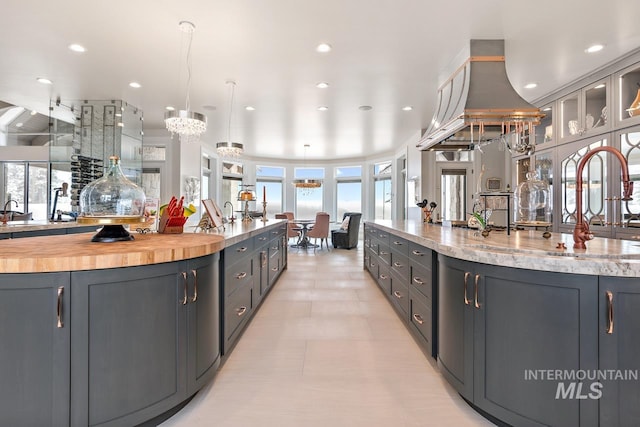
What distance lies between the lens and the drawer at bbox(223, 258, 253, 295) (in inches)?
93.4

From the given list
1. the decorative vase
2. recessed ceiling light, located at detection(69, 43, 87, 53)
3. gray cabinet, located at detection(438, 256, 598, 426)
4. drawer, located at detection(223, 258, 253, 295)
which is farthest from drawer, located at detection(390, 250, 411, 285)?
recessed ceiling light, located at detection(69, 43, 87, 53)

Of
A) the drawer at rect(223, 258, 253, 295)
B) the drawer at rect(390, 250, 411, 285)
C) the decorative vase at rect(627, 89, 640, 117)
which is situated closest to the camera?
the drawer at rect(223, 258, 253, 295)

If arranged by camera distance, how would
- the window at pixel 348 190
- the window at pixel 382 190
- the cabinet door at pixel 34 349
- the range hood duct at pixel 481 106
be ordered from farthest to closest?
the window at pixel 348 190, the window at pixel 382 190, the range hood duct at pixel 481 106, the cabinet door at pixel 34 349

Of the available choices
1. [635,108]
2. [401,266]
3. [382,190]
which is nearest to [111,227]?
[401,266]

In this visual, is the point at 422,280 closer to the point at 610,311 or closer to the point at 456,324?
the point at 456,324

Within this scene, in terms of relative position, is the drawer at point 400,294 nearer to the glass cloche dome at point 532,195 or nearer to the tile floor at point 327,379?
the tile floor at point 327,379

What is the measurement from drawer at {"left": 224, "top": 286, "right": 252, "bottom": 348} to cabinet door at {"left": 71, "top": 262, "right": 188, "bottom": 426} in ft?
2.38

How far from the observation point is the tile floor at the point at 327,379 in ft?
5.66

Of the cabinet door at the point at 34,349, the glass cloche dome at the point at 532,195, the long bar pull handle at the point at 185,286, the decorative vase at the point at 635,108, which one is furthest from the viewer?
the decorative vase at the point at 635,108

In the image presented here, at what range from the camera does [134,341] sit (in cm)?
146

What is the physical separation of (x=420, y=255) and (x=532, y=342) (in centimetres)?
112

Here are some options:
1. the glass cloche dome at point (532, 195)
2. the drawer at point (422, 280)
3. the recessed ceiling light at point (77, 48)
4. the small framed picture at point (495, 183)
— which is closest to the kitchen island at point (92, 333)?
the drawer at point (422, 280)

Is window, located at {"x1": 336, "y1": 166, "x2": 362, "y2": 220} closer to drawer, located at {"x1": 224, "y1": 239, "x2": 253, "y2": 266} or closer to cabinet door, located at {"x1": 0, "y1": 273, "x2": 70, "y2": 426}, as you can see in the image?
drawer, located at {"x1": 224, "y1": 239, "x2": 253, "y2": 266}

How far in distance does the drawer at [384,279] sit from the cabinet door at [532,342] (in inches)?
83.4
